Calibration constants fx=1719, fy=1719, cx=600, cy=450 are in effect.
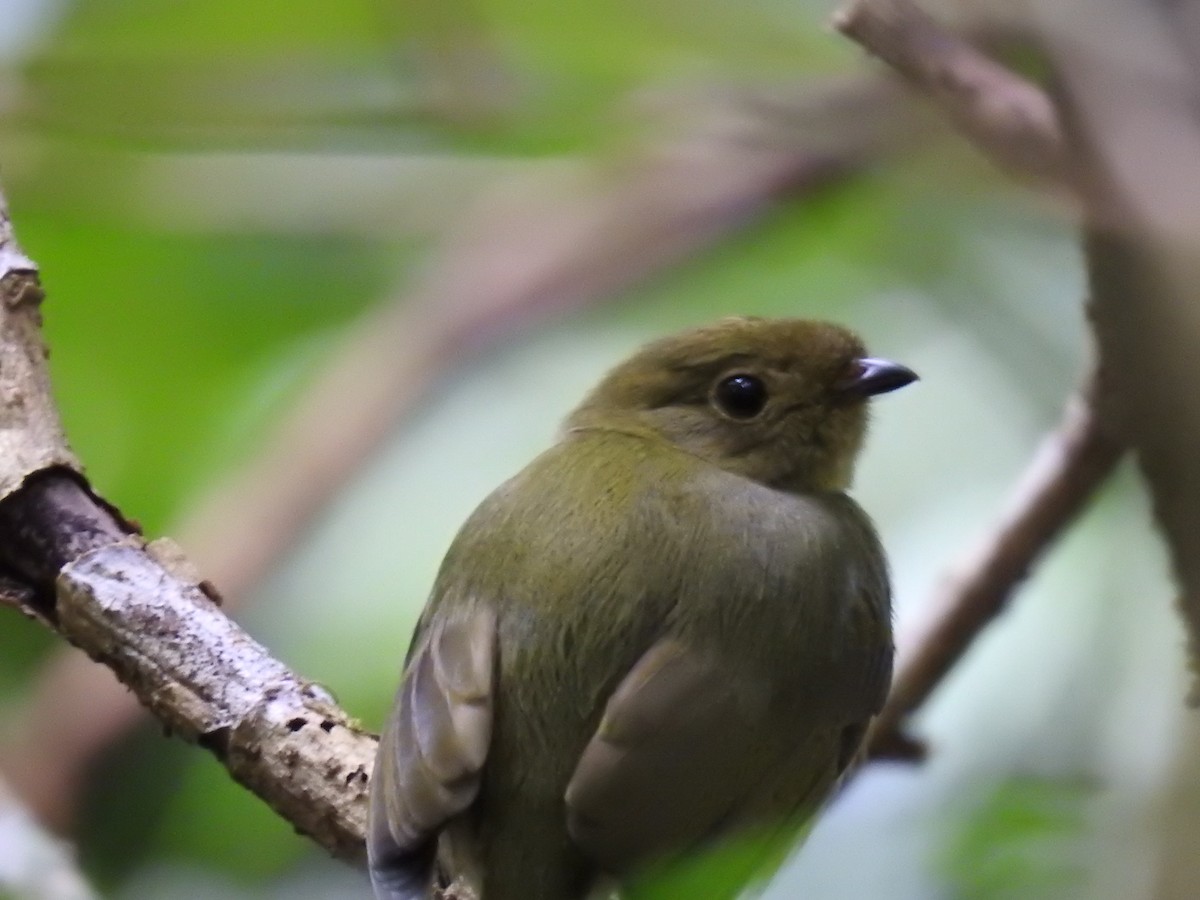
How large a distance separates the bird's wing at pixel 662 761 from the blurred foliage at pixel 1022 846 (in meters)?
0.85

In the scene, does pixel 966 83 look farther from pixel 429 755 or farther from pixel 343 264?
pixel 343 264

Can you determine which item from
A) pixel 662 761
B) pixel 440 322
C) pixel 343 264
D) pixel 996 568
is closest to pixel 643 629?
pixel 662 761

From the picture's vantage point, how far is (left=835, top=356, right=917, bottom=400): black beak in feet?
11.6

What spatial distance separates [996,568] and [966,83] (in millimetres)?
1041

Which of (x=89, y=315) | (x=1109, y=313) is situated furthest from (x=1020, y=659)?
(x=89, y=315)

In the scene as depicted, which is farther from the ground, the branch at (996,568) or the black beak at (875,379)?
the black beak at (875,379)

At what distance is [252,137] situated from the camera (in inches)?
108

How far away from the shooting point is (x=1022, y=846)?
1.69 m

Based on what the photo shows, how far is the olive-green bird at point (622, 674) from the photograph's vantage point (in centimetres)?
267

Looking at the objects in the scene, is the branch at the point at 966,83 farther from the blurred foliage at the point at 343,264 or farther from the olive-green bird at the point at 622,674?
the olive-green bird at the point at 622,674

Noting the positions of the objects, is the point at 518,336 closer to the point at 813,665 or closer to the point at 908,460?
Result: the point at 908,460

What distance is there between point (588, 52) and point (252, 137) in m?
0.90

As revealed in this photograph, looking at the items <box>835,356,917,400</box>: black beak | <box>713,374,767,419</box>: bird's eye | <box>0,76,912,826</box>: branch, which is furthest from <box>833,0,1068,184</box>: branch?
<box>0,76,912,826</box>: branch

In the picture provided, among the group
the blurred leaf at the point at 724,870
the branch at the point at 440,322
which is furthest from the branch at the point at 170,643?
the branch at the point at 440,322
